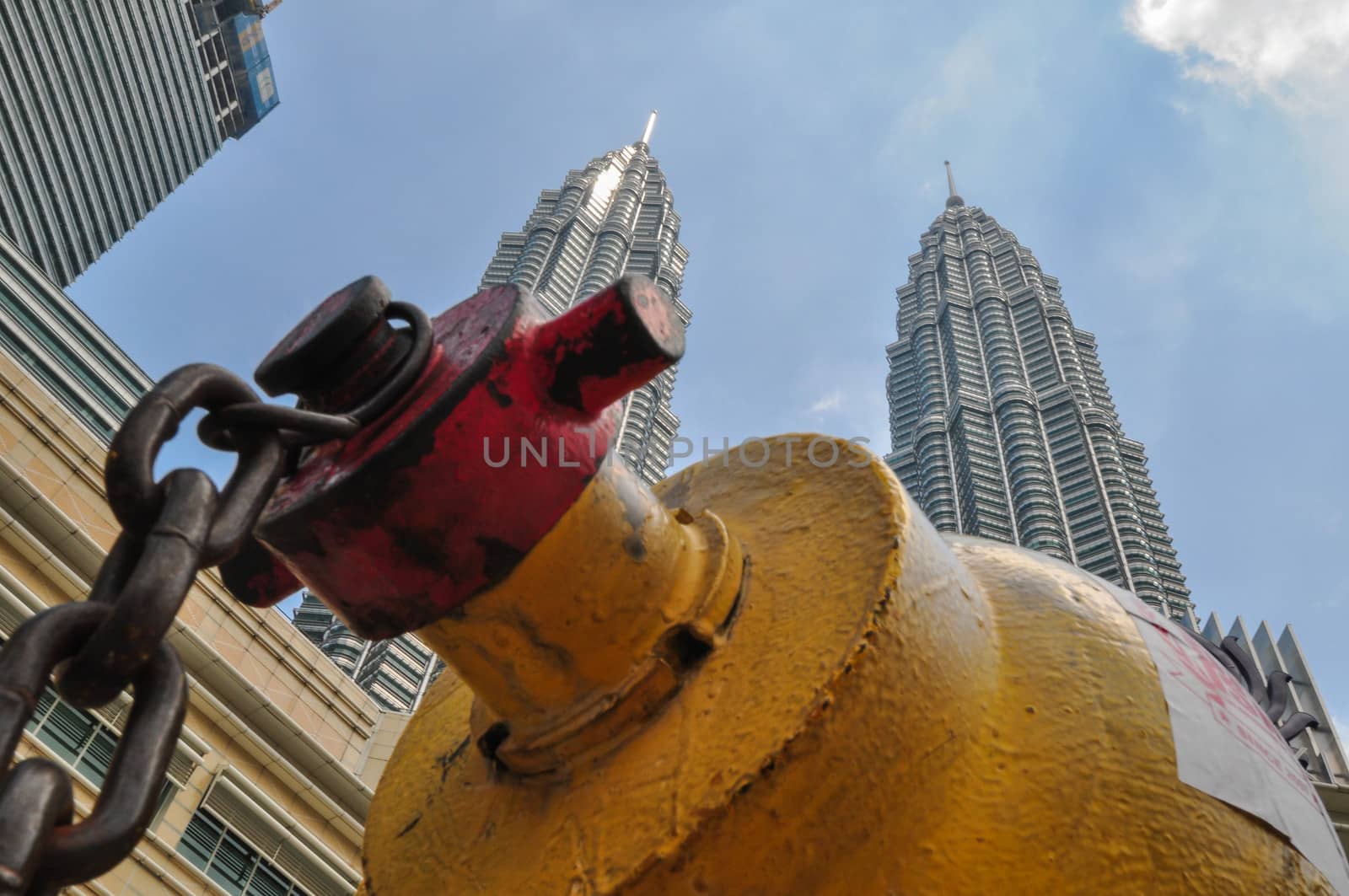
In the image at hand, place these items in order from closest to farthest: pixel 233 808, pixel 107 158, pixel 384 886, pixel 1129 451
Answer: pixel 384 886 → pixel 233 808 → pixel 1129 451 → pixel 107 158

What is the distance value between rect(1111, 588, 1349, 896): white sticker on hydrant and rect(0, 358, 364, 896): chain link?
1133mm

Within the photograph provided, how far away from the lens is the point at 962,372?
5438 centimetres

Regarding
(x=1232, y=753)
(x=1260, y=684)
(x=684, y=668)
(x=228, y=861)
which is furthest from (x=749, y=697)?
(x=228, y=861)

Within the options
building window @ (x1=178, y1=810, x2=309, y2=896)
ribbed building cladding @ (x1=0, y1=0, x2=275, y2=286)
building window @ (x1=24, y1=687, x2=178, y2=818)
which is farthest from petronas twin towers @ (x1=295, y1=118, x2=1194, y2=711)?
building window @ (x1=24, y1=687, x2=178, y2=818)

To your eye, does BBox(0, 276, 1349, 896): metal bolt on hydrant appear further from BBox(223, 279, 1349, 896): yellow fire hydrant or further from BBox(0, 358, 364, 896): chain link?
BBox(0, 358, 364, 896): chain link

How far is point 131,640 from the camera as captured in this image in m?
0.68

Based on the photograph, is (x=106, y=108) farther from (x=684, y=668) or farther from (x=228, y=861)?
(x=684, y=668)

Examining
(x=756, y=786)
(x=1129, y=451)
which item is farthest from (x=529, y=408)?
(x=1129, y=451)

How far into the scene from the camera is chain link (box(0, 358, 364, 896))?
0.60 m

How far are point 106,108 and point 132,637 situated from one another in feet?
226

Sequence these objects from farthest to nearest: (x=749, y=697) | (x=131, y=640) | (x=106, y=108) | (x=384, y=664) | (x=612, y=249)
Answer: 1. (x=106, y=108)
2. (x=612, y=249)
3. (x=384, y=664)
4. (x=749, y=697)
5. (x=131, y=640)

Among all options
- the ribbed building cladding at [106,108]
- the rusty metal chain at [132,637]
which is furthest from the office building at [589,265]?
the rusty metal chain at [132,637]

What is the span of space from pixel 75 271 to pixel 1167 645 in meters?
71.9

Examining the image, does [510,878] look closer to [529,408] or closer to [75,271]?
[529,408]
